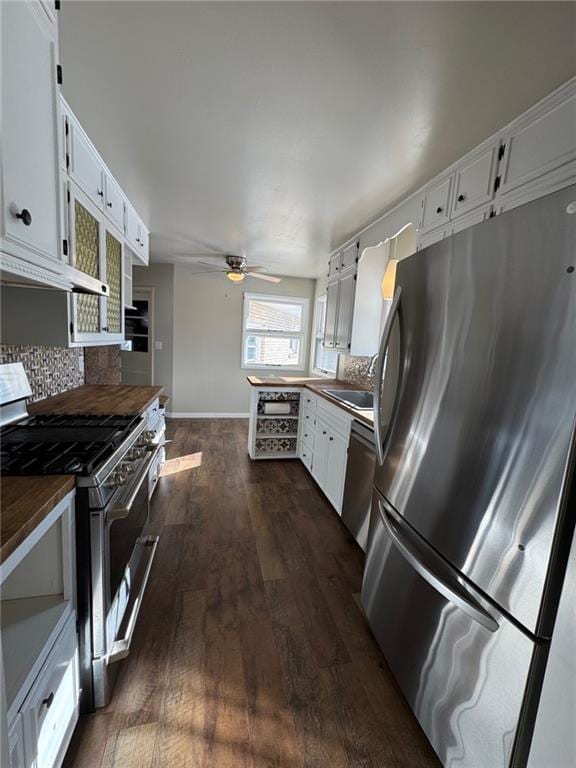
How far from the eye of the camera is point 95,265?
6.77ft

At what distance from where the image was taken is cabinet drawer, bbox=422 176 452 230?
5.95 feet

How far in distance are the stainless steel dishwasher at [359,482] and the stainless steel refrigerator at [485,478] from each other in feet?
2.04

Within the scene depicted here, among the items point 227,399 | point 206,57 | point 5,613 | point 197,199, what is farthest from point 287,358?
point 5,613

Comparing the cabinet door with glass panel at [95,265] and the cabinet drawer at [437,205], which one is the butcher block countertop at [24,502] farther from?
the cabinet drawer at [437,205]

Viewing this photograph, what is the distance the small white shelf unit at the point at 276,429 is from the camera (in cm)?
357

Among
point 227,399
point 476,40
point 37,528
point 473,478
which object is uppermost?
point 476,40

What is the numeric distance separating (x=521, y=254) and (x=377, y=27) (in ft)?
3.02

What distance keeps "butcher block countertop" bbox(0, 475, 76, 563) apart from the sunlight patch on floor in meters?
2.33

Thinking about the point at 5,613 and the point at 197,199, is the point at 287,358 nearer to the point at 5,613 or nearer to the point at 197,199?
the point at 197,199

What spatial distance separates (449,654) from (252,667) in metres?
0.84

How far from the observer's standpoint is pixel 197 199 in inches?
100

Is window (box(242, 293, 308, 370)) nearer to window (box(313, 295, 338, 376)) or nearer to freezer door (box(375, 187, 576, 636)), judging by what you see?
window (box(313, 295, 338, 376))

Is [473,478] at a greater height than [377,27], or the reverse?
[377,27]

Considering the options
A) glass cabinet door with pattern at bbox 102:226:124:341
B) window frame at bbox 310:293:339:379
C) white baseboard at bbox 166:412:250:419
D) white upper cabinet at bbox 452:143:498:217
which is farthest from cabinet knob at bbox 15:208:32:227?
white baseboard at bbox 166:412:250:419
